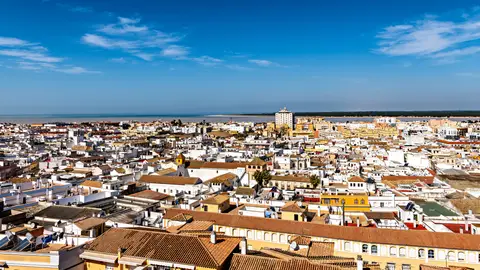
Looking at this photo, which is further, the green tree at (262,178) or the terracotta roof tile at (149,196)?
the green tree at (262,178)

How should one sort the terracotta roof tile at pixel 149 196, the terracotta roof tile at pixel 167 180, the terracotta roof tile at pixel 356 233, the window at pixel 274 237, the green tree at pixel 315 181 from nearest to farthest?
the terracotta roof tile at pixel 356 233 < the window at pixel 274 237 < the terracotta roof tile at pixel 149 196 < the terracotta roof tile at pixel 167 180 < the green tree at pixel 315 181

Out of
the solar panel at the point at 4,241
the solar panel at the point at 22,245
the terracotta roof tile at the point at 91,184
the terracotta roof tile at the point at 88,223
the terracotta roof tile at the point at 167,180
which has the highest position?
the solar panel at the point at 4,241

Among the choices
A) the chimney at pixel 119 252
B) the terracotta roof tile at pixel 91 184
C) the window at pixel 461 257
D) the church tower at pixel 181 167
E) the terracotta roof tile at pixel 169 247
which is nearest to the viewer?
Result: the terracotta roof tile at pixel 169 247

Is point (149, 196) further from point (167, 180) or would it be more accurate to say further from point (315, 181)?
point (315, 181)

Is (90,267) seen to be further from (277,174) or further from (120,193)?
(277,174)

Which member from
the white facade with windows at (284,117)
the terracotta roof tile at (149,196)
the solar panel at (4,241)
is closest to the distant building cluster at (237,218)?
the solar panel at (4,241)

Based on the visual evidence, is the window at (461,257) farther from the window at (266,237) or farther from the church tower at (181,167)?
the church tower at (181,167)

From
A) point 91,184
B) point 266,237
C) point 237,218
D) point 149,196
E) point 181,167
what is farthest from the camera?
point 181,167

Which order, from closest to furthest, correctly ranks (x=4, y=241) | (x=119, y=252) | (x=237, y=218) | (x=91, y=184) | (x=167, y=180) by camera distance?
(x=119, y=252), (x=4, y=241), (x=237, y=218), (x=91, y=184), (x=167, y=180)

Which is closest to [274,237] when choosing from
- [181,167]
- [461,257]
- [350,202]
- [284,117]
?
[461,257]

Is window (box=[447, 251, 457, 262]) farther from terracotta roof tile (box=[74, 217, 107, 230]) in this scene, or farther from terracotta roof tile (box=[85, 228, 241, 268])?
terracotta roof tile (box=[74, 217, 107, 230])

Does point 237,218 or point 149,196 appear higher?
point 237,218

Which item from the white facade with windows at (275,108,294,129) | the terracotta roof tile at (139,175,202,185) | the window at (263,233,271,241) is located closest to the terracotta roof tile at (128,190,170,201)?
the terracotta roof tile at (139,175,202,185)
